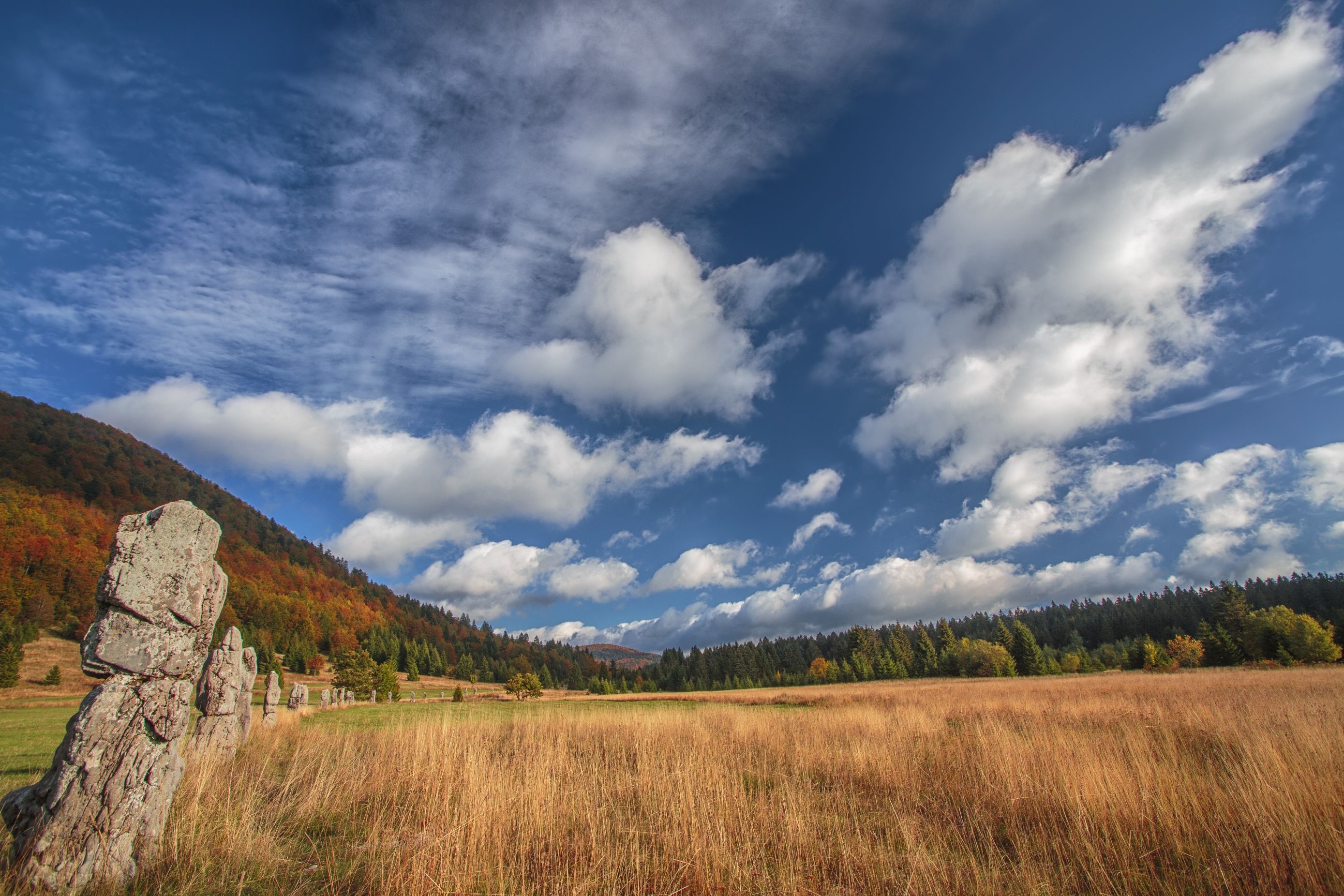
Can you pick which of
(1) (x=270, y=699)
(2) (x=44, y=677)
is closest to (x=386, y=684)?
(2) (x=44, y=677)

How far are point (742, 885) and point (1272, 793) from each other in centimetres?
562

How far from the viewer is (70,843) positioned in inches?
169

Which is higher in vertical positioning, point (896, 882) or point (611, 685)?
point (896, 882)

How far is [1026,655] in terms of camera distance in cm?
6744

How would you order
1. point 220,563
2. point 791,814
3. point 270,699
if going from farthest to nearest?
point 220,563
point 270,699
point 791,814

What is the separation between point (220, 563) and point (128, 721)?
82653mm

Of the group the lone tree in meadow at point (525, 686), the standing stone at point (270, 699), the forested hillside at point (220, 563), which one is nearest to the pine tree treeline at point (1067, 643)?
the forested hillside at point (220, 563)

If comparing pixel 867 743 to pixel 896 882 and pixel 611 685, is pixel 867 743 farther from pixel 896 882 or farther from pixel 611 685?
pixel 611 685

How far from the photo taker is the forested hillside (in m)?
73.6

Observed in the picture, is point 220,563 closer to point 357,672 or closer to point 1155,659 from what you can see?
point 357,672

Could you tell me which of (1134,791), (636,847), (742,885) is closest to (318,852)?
(636,847)

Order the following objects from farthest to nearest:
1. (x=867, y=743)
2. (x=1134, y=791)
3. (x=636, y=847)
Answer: (x=867, y=743), (x=1134, y=791), (x=636, y=847)

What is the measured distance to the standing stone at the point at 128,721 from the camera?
14.1ft

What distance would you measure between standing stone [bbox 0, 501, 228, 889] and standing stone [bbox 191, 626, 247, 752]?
7.99 meters
